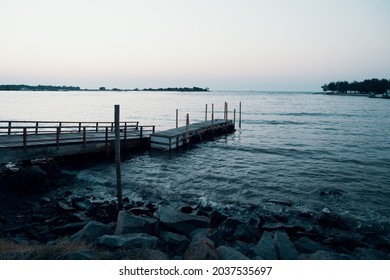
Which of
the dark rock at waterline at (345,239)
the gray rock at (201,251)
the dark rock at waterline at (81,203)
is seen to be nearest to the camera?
the gray rock at (201,251)

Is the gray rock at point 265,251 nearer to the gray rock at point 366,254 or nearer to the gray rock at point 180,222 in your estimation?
the gray rock at point 180,222

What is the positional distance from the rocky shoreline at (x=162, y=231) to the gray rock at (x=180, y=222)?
20 millimetres

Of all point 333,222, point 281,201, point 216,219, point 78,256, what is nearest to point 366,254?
point 333,222

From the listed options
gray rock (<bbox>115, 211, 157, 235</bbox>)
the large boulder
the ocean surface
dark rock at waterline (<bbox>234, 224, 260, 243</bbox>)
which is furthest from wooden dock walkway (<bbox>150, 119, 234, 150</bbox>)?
gray rock (<bbox>115, 211, 157, 235</bbox>)

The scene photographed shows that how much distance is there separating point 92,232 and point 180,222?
8.41 feet

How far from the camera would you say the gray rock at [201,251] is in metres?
6.22

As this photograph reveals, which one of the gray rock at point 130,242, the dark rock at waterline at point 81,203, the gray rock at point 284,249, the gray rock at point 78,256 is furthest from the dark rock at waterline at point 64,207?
the gray rock at point 284,249

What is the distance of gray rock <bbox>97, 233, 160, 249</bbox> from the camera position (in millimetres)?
6832

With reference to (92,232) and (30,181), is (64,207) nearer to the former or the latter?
(30,181)

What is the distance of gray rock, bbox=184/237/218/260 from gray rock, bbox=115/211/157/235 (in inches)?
79.8

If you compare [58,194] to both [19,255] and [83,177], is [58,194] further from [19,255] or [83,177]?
[19,255]

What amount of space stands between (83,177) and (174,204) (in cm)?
662

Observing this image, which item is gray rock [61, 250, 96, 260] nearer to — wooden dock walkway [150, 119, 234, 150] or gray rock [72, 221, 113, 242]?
gray rock [72, 221, 113, 242]

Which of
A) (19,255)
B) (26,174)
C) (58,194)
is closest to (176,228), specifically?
(19,255)
